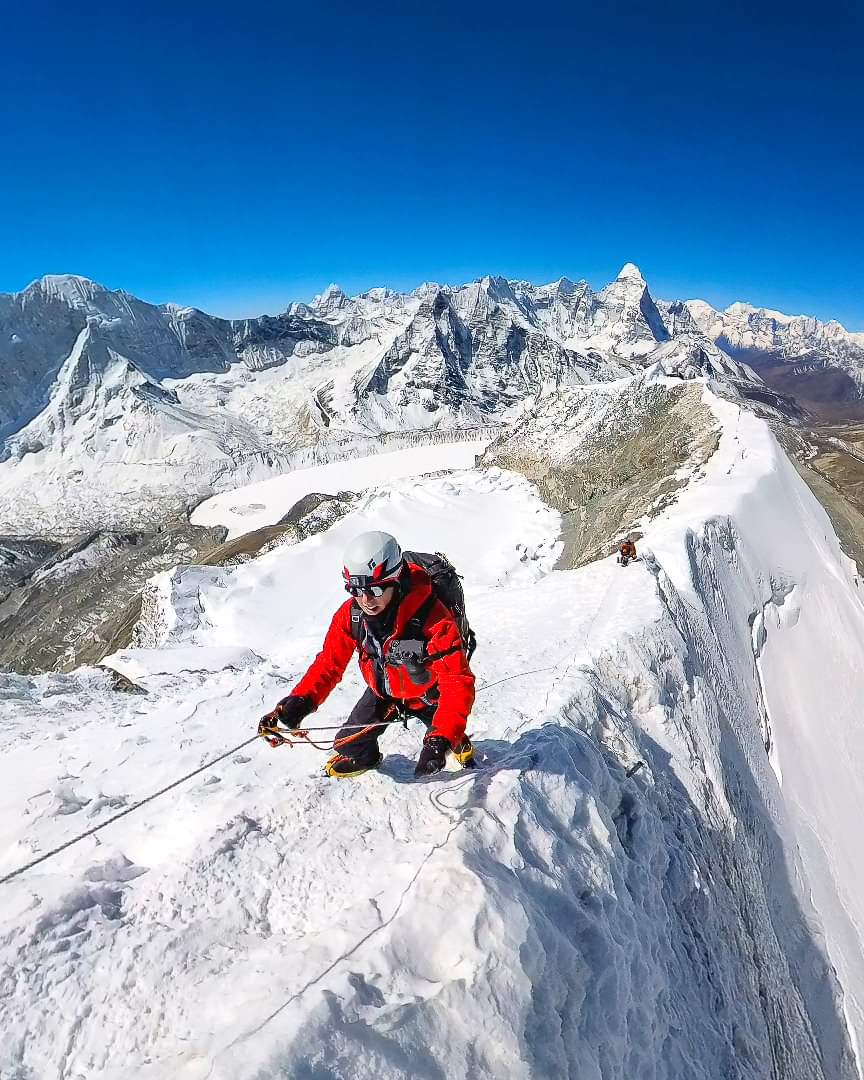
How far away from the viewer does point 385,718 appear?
5.50 m

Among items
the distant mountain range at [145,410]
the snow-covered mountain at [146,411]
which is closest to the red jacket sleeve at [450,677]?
the snow-covered mountain at [146,411]

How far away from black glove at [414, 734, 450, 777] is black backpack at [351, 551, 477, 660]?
725mm

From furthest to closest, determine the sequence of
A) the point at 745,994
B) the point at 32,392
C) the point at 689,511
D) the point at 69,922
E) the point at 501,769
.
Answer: the point at 32,392
the point at 689,511
the point at 745,994
the point at 501,769
the point at 69,922

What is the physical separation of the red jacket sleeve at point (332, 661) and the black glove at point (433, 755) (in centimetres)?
102

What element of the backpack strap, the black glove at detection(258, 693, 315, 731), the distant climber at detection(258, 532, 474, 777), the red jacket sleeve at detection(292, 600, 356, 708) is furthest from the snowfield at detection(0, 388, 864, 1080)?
the backpack strap

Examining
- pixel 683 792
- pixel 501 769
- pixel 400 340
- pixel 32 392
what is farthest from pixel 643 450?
pixel 32 392

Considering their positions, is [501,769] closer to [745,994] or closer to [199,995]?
[199,995]

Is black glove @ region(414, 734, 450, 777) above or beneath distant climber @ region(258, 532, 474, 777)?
beneath

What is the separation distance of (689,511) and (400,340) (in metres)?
180

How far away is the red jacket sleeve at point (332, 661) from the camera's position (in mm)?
5137

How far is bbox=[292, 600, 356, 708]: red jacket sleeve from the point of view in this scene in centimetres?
514

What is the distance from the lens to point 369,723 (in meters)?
5.48

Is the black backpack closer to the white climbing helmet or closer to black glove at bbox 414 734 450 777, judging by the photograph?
the white climbing helmet

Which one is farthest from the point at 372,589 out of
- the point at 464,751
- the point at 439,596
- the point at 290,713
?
the point at 464,751
